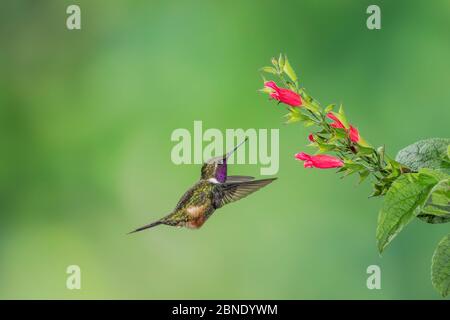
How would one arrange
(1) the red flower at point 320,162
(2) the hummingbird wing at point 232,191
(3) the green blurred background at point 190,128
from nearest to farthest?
(1) the red flower at point 320,162 → (2) the hummingbird wing at point 232,191 → (3) the green blurred background at point 190,128

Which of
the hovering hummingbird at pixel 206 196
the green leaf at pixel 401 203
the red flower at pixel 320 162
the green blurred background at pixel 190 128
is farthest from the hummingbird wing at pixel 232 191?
the green blurred background at pixel 190 128

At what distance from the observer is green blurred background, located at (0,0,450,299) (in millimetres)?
2143

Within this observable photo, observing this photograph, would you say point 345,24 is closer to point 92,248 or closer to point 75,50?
point 75,50

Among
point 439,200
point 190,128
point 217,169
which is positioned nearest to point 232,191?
point 217,169

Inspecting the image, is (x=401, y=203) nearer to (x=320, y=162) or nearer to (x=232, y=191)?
(x=320, y=162)

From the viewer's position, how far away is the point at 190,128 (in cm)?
218

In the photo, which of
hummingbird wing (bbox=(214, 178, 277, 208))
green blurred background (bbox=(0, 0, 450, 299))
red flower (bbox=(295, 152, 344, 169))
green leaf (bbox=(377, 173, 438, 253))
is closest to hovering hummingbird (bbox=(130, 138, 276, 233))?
hummingbird wing (bbox=(214, 178, 277, 208))

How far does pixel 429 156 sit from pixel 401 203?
7 centimetres

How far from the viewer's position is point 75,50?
7.66 ft

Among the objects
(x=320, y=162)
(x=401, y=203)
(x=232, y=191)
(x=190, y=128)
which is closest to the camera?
(x=401, y=203)

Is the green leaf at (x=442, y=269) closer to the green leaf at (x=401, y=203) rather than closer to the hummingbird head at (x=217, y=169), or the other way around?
the green leaf at (x=401, y=203)

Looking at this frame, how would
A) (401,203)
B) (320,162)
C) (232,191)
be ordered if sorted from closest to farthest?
1. (401,203)
2. (320,162)
3. (232,191)

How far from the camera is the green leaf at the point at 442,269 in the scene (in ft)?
1.01

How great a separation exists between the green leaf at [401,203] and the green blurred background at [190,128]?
71.8 inches
